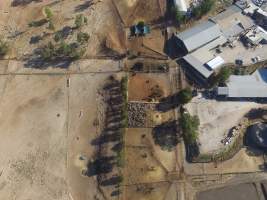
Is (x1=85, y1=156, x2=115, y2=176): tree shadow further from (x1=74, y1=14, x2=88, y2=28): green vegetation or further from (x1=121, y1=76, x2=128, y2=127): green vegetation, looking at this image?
(x1=74, y1=14, x2=88, y2=28): green vegetation

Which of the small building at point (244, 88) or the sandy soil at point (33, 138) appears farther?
the small building at point (244, 88)

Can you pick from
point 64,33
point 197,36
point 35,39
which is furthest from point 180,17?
point 35,39

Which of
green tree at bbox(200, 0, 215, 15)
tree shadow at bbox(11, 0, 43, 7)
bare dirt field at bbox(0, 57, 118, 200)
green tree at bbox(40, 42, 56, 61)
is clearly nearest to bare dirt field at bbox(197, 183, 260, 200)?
bare dirt field at bbox(0, 57, 118, 200)

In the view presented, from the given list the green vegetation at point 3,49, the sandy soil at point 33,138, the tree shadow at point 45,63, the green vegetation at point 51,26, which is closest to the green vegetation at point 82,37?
the tree shadow at point 45,63

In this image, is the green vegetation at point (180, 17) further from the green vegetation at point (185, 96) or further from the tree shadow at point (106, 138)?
the tree shadow at point (106, 138)

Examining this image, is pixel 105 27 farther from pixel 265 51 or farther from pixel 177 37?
pixel 265 51

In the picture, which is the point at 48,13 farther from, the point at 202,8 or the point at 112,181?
the point at 112,181
